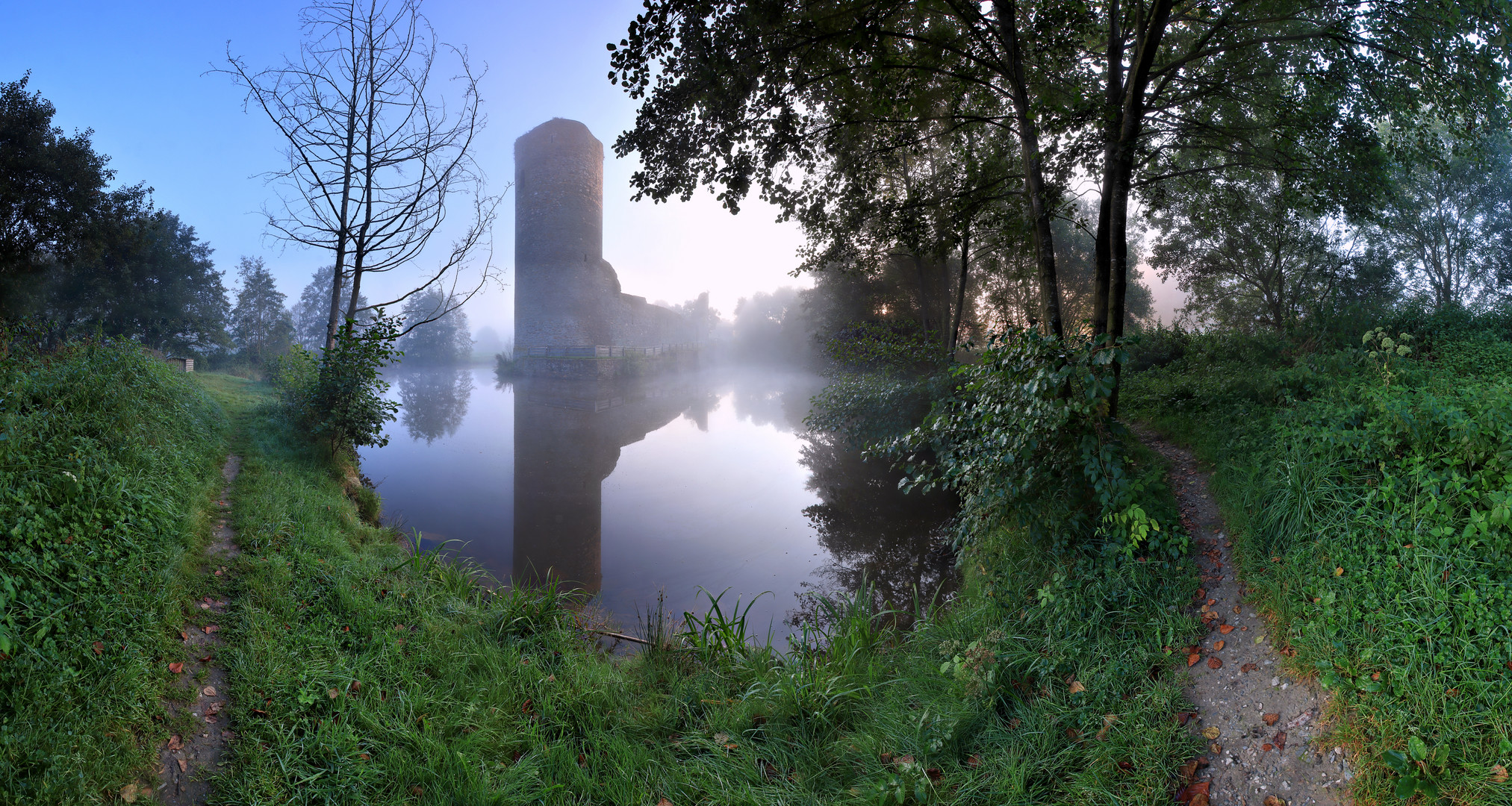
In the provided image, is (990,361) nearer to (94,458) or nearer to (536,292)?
(94,458)

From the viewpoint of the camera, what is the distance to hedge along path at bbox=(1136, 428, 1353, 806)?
1.95 meters

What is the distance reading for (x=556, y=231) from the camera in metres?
21.7

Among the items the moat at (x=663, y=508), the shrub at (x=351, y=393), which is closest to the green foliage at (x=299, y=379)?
the shrub at (x=351, y=393)

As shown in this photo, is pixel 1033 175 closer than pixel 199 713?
No

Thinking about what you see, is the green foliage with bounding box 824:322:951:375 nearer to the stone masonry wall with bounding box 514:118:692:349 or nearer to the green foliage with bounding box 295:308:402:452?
the green foliage with bounding box 295:308:402:452

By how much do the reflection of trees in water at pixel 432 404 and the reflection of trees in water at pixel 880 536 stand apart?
743cm

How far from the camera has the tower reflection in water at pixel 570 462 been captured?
18.5 ft

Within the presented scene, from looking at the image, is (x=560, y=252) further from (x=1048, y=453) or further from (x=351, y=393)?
(x=1048, y=453)

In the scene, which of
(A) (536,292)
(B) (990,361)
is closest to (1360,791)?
(B) (990,361)

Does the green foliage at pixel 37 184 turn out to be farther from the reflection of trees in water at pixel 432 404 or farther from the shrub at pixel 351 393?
the shrub at pixel 351 393

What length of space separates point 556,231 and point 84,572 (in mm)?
20893

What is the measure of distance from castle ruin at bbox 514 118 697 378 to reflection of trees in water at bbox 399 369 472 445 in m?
3.51

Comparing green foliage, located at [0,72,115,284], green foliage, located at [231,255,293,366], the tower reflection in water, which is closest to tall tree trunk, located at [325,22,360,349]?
the tower reflection in water

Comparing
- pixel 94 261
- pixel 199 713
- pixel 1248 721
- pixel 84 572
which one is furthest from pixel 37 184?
pixel 1248 721
